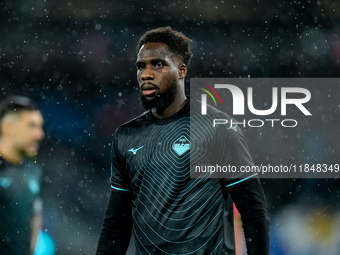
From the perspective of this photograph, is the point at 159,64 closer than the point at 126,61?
Yes

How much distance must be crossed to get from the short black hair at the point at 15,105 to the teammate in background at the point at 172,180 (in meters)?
2.53

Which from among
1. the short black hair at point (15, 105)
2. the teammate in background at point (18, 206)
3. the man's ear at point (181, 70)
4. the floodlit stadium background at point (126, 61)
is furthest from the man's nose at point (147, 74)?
the floodlit stadium background at point (126, 61)

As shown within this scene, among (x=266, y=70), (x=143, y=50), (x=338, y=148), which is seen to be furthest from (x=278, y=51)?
(x=143, y=50)

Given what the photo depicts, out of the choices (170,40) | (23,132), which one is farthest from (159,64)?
(23,132)

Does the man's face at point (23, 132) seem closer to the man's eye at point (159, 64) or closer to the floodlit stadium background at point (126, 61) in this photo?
the floodlit stadium background at point (126, 61)

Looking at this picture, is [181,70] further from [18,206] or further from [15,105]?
[15,105]

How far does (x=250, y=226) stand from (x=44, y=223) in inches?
149

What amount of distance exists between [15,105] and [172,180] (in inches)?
131

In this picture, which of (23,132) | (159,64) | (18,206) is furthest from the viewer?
(23,132)

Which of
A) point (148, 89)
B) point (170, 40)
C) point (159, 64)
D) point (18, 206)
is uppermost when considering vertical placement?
point (170, 40)

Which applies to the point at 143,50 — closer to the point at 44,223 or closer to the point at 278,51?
the point at 44,223

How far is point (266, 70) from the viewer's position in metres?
6.22

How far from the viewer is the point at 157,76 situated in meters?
2.41

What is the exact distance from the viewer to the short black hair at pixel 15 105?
4809 millimetres
